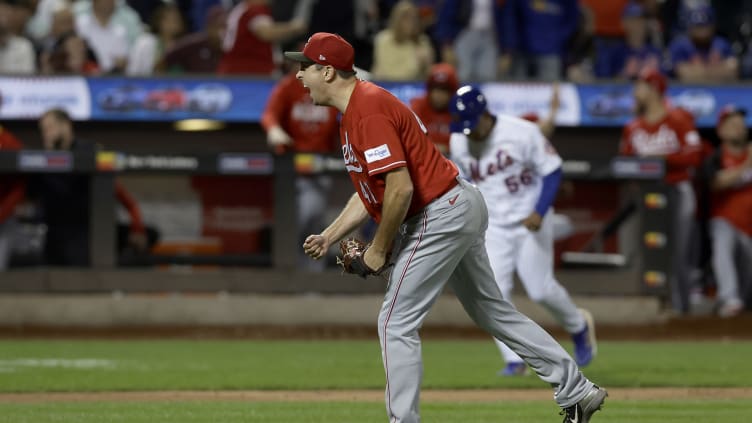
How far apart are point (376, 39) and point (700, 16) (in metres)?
3.78

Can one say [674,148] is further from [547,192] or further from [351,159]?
[351,159]

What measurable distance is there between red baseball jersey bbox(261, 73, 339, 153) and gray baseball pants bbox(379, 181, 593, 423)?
690 cm

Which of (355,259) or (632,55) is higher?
(355,259)

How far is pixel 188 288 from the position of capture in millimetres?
14102

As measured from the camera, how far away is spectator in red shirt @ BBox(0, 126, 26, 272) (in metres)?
13.9

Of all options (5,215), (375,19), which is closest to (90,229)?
(5,215)

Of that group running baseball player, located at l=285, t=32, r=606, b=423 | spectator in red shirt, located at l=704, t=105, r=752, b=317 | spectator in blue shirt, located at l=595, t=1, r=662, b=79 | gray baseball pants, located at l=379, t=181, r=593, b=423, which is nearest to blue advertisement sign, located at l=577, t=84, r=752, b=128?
spectator in red shirt, located at l=704, t=105, r=752, b=317

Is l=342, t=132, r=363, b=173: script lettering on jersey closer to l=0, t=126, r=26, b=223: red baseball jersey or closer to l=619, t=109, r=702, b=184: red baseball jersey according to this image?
l=0, t=126, r=26, b=223: red baseball jersey

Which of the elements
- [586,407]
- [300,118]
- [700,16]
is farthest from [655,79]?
[586,407]

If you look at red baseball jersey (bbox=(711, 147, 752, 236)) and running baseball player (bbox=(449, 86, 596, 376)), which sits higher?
running baseball player (bbox=(449, 86, 596, 376))

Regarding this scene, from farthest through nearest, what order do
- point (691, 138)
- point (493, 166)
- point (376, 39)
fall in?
point (376, 39) → point (691, 138) → point (493, 166)

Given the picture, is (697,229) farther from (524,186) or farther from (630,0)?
(524,186)

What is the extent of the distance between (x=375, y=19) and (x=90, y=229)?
449 centimetres

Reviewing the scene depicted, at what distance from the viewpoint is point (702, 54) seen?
15.7m
